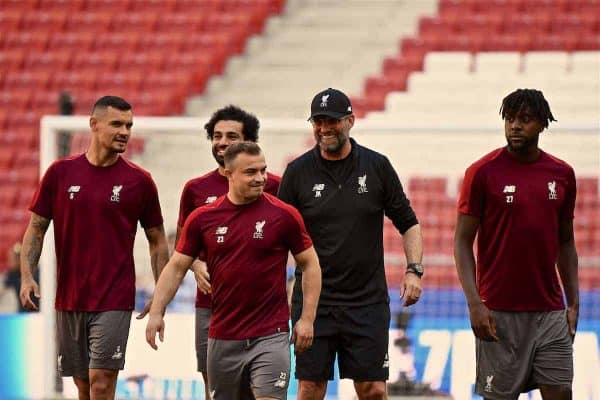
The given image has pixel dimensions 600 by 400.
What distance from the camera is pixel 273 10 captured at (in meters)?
24.5

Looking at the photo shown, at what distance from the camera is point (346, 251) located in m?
8.76

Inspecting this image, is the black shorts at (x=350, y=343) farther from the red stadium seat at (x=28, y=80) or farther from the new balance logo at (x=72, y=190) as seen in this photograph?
the red stadium seat at (x=28, y=80)

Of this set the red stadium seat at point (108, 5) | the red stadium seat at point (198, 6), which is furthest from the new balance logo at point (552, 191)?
the red stadium seat at point (108, 5)

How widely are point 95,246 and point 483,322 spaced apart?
267 centimetres

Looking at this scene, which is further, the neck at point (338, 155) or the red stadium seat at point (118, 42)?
the red stadium seat at point (118, 42)

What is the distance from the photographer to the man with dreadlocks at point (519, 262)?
8531mm

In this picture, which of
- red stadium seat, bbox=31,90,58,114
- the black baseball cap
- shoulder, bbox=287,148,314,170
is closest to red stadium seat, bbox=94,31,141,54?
red stadium seat, bbox=31,90,58,114

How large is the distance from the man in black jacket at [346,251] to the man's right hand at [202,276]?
2.03 feet

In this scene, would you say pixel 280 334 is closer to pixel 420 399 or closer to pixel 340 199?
pixel 340 199

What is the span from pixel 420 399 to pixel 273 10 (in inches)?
491

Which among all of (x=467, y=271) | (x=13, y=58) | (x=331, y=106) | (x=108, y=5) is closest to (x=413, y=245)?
(x=467, y=271)

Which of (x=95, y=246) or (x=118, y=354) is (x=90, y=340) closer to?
(x=118, y=354)

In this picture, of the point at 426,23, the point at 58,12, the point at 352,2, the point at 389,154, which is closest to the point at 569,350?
the point at 389,154

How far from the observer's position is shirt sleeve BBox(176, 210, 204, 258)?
8.20 m
